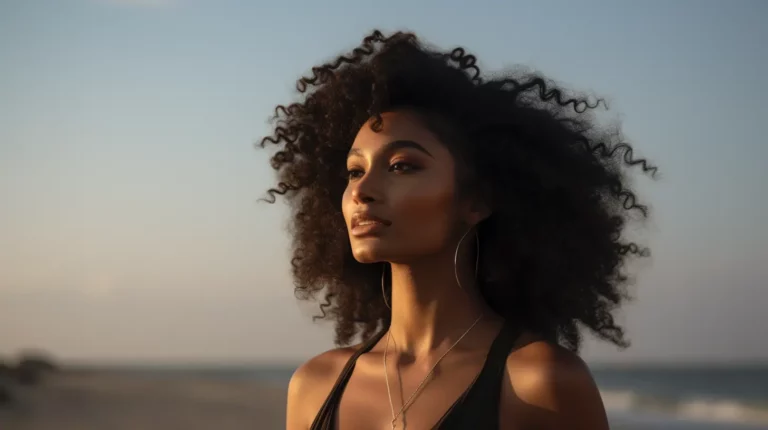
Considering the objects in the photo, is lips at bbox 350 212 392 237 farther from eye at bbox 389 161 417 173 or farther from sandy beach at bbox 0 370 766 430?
sandy beach at bbox 0 370 766 430

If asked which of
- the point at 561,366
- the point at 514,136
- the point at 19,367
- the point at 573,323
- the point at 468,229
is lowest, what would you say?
the point at 561,366

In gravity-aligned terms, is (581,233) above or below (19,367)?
below

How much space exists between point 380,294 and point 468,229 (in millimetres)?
693

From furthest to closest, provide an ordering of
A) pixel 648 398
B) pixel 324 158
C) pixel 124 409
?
pixel 648 398, pixel 124 409, pixel 324 158

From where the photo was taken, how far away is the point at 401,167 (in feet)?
11.7

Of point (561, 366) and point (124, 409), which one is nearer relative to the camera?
point (561, 366)

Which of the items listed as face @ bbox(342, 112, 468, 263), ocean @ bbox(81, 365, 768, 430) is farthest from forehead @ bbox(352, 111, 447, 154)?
ocean @ bbox(81, 365, 768, 430)

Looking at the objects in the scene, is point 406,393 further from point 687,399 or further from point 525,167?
point 687,399

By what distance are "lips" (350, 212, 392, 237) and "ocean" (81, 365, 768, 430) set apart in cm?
1526

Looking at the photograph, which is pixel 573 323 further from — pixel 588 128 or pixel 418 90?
pixel 418 90

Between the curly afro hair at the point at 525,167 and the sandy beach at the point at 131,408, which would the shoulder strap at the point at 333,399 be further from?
the sandy beach at the point at 131,408

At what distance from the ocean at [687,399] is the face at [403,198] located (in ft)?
49.8

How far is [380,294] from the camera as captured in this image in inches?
167

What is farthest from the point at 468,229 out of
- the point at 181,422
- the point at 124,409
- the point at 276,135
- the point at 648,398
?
the point at 648,398
